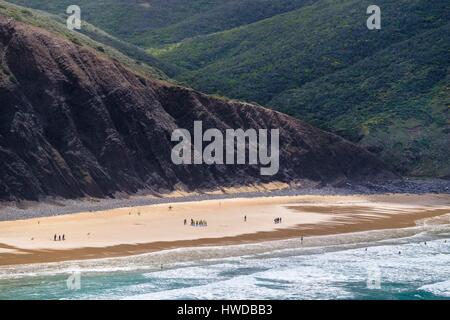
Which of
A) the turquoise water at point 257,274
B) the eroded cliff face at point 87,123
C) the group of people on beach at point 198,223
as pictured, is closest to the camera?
the turquoise water at point 257,274

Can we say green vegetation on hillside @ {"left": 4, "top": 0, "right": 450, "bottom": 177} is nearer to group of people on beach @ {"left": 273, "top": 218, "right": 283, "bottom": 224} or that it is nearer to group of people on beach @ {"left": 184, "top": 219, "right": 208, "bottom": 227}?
group of people on beach @ {"left": 273, "top": 218, "right": 283, "bottom": 224}

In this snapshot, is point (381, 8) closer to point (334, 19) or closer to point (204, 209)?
point (334, 19)

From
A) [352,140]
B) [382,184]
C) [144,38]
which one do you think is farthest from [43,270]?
[144,38]

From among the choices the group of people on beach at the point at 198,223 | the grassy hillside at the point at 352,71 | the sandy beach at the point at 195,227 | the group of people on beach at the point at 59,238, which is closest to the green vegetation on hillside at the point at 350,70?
the grassy hillside at the point at 352,71

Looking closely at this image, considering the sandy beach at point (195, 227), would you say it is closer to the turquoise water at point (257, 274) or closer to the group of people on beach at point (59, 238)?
the group of people on beach at point (59, 238)

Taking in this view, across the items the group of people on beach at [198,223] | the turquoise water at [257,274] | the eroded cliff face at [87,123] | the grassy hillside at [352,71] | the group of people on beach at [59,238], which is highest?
the grassy hillside at [352,71]

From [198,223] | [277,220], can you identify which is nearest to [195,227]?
[198,223]

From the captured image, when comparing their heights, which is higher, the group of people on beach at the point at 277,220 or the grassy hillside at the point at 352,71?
the grassy hillside at the point at 352,71
